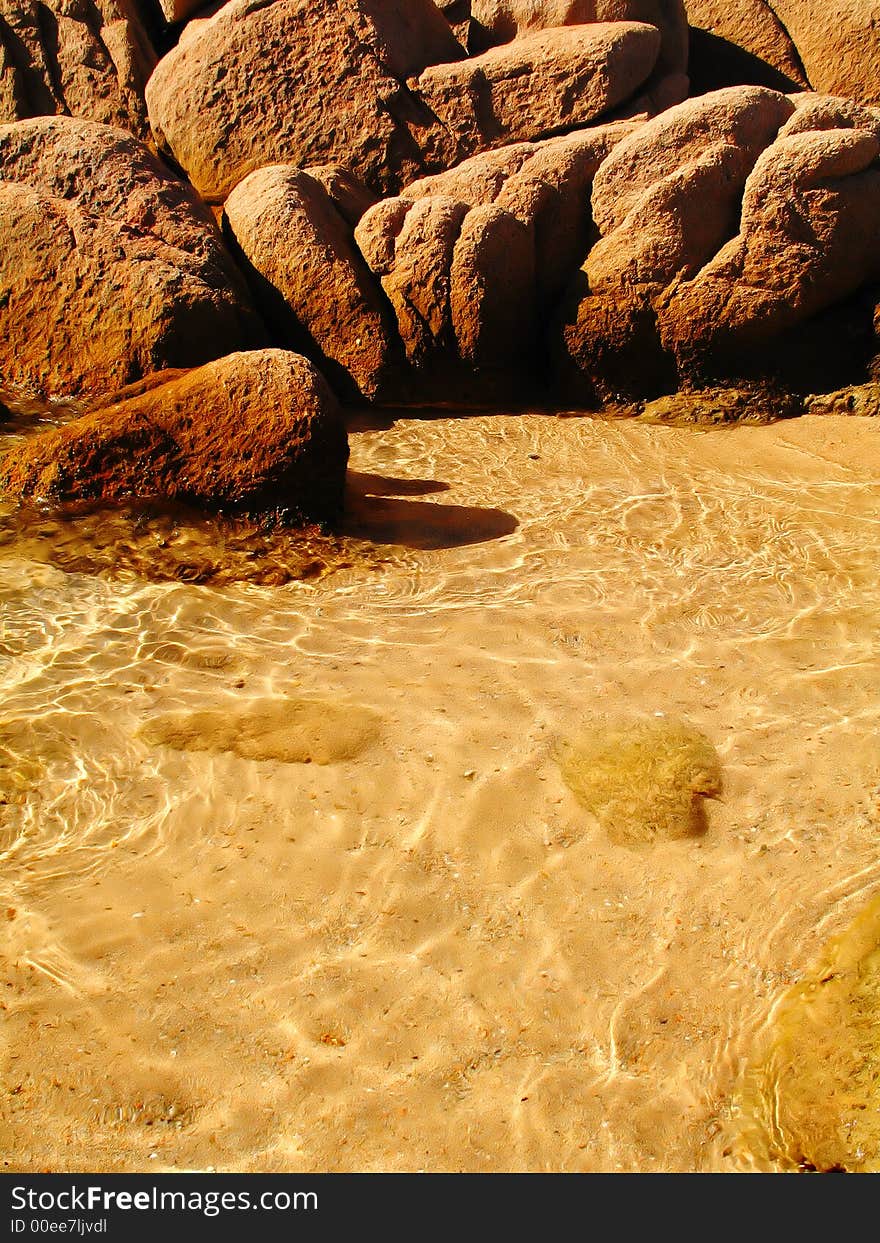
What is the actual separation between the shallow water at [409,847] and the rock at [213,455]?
9.8 inches

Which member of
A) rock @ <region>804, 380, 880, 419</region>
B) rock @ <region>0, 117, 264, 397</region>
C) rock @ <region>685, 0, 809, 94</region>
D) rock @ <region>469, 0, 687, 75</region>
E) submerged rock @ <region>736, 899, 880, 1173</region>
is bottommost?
rock @ <region>804, 380, 880, 419</region>

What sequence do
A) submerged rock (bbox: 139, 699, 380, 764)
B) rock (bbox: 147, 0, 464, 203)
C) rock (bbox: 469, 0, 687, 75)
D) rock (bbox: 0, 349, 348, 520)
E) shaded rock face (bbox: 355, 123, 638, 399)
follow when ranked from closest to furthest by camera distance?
submerged rock (bbox: 139, 699, 380, 764)
rock (bbox: 0, 349, 348, 520)
shaded rock face (bbox: 355, 123, 638, 399)
rock (bbox: 147, 0, 464, 203)
rock (bbox: 469, 0, 687, 75)

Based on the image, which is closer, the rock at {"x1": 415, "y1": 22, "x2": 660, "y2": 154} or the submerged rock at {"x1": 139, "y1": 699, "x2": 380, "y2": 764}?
the submerged rock at {"x1": 139, "y1": 699, "x2": 380, "y2": 764}

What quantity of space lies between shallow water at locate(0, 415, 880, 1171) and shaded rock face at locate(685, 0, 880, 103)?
713 cm

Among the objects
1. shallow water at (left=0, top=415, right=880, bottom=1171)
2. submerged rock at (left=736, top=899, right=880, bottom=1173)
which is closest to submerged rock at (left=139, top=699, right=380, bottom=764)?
shallow water at (left=0, top=415, right=880, bottom=1171)

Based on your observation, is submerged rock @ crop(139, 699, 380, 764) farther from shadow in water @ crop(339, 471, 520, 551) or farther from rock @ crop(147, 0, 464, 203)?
rock @ crop(147, 0, 464, 203)

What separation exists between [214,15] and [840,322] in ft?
21.6

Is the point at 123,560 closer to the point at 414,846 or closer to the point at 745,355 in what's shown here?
the point at 414,846

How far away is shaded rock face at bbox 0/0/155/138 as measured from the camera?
1060 centimetres

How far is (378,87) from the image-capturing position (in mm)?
9375

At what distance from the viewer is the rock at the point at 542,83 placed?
→ 9180 millimetres

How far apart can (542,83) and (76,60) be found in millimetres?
4850
